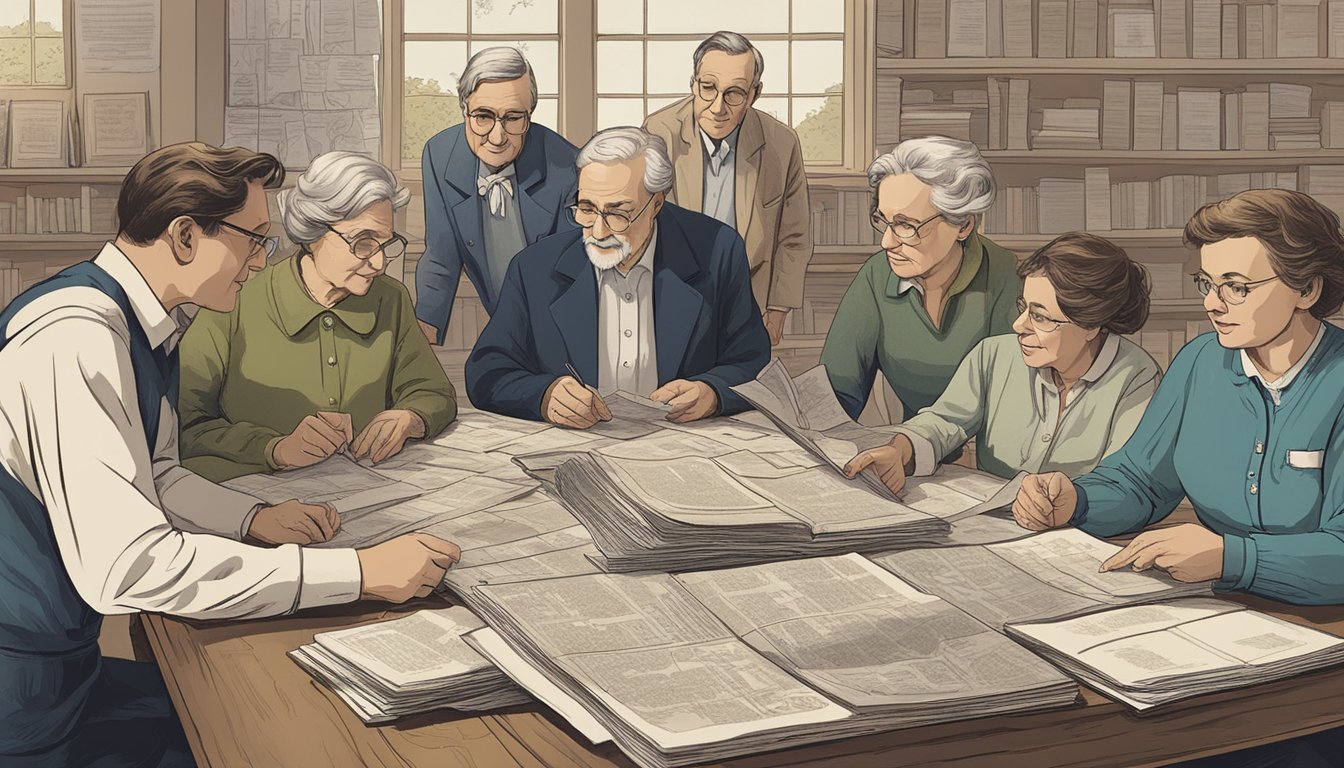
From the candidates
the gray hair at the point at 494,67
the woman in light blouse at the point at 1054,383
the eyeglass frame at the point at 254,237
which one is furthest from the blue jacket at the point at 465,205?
the eyeglass frame at the point at 254,237

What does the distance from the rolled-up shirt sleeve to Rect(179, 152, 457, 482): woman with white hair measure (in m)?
0.71

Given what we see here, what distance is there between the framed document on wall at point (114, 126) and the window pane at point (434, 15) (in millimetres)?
1104

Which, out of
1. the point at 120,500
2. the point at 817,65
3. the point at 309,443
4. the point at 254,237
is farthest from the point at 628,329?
the point at 817,65

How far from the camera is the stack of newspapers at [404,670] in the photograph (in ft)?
4.26

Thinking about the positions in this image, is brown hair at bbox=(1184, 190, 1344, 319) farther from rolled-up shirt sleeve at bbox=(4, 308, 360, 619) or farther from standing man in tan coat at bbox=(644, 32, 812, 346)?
standing man in tan coat at bbox=(644, 32, 812, 346)

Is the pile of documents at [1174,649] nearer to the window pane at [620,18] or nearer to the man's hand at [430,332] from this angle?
the man's hand at [430,332]

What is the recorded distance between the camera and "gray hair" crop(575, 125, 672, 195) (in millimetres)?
2605

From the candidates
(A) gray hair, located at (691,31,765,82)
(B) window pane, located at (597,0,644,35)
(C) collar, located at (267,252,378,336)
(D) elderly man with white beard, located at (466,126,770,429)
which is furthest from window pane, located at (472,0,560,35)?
(C) collar, located at (267,252,378,336)

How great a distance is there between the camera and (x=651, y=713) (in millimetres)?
1227

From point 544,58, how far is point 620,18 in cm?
37

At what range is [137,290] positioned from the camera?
62.2 inches

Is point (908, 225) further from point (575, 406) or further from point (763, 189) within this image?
point (763, 189)

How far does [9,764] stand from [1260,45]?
5.57 m

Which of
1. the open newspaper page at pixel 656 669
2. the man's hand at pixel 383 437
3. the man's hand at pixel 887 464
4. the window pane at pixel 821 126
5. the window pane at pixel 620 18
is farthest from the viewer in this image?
the window pane at pixel 821 126
